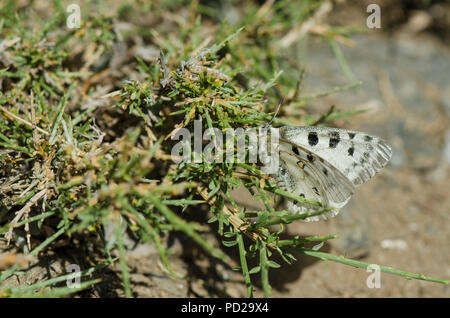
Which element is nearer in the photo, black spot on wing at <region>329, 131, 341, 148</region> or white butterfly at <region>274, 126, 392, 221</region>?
white butterfly at <region>274, 126, 392, 221</region>

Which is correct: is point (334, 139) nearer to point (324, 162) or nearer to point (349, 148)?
point (349, 148)

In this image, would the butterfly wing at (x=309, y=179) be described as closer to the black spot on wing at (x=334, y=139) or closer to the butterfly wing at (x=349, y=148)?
the butterfly wing at (x=349, y=148)

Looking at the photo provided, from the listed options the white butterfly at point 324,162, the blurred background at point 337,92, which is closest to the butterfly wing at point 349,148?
the white butterfly at point 324,162

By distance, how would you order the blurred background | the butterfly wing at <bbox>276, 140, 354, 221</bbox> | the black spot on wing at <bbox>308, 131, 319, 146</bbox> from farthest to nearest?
1. the blurred background
2. the black spot on wing at <bbox>308, 131, 319, 146</bbox>
3. the butterfly wing at <bbox>276, 140, 354, 221</bbox>

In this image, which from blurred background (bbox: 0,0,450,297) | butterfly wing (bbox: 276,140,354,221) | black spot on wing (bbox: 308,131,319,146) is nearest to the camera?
butterfly wing (bbox: 276,140,354,221)

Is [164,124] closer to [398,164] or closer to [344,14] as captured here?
[398,164]

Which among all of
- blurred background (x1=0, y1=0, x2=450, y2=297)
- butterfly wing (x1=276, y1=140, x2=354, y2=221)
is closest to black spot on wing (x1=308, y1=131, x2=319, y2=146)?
butterfly wing (x1=276, y1=140, x2=354, y2=221)

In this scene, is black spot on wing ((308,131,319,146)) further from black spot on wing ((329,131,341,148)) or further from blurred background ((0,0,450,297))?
blurred background ((0,0,450,297))
